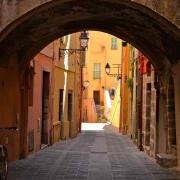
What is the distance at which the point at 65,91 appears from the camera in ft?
86.6

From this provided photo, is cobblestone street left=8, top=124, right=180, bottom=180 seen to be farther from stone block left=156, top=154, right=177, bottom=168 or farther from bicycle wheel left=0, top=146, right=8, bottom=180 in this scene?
bicycle wheel left=0, top=146, right=8, bottom=180

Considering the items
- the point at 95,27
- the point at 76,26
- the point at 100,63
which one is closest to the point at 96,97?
the point at 100,63

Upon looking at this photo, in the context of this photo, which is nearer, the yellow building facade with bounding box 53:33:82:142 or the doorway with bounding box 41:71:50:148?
the doorway with bounding box 41:71:50:148

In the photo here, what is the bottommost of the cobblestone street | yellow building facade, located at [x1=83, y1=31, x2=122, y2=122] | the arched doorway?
the cobblestone street

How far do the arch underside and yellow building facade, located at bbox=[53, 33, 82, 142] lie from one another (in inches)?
301

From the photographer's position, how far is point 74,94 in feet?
97.3

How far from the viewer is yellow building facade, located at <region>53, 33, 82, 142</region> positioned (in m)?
23.1

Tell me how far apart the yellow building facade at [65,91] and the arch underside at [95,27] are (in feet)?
25.1

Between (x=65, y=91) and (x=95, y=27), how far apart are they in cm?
1179

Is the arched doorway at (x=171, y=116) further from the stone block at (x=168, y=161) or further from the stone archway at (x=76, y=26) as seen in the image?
the stone block at (x=168, y=161)

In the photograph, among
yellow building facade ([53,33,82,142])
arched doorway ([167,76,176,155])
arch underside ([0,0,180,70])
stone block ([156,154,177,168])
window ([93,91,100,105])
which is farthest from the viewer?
window ([93,91,100,105])

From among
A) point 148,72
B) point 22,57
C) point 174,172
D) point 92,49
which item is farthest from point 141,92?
point 92,49

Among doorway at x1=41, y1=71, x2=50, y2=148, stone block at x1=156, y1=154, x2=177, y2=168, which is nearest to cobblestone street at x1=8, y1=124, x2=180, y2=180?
stone block at x1=156, y1=154, x2=177, y2=168

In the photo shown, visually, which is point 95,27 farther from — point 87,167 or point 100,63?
point 100,63
